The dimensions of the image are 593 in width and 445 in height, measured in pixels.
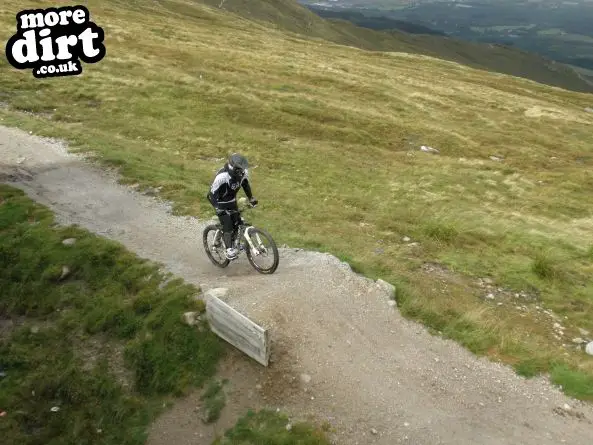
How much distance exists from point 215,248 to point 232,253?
3.02ft

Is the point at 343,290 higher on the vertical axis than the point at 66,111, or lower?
higher

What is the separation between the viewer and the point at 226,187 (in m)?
14.5

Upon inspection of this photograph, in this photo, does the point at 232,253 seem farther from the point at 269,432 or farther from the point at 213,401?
the point at 269,432

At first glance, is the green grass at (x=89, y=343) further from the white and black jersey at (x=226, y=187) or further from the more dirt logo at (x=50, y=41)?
the more dirt logo at (x=50, y=41)

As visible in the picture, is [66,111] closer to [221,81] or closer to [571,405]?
[221,81]

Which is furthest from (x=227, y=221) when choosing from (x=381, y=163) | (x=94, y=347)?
(x=381, y=163)

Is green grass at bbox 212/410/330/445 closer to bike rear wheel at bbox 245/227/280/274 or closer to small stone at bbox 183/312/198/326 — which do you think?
small stone at bbox 183/312/198/326

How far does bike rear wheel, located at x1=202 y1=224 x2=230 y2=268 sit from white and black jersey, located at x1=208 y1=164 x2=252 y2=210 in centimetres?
150

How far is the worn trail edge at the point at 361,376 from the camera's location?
435 inches

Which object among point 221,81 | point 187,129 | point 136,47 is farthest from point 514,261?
point 136,47

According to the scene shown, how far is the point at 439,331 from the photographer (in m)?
14.1

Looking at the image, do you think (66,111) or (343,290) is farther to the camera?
(66,111)

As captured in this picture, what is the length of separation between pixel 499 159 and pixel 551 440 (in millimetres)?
40170

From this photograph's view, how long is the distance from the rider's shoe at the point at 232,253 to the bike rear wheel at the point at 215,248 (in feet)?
1.22
